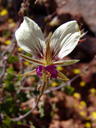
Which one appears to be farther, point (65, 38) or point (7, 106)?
point (7, 106)

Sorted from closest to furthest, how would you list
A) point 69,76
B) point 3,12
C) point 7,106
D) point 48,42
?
1. point 48,42
2. point 7,106
3. point 69,76
4. point 3,12

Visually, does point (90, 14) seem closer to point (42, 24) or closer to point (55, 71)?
point (42, 24)

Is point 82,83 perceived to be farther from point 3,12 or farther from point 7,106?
point 3,12

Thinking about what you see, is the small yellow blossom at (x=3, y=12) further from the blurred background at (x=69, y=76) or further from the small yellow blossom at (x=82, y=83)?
the small yellow blossom at (x=82, y=83)

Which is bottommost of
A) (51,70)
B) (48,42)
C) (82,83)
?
(82,83)

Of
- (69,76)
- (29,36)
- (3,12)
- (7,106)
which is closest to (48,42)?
(29,36)

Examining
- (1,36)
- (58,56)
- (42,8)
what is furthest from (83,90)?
(58,56)

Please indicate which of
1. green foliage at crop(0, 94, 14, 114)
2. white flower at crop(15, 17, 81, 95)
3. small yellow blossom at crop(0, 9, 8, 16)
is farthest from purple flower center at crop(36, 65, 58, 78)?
small yellow blossom at crop(0, 9, 8, 16)
